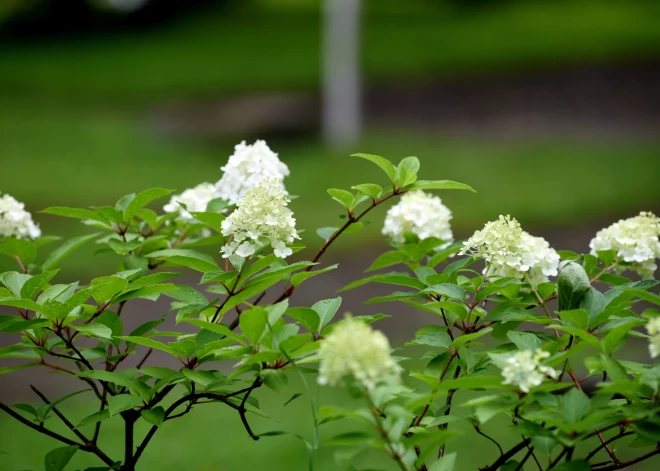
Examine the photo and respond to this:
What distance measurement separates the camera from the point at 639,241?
142cm

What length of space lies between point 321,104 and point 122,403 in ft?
31.6

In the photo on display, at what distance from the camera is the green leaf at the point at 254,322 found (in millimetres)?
1033

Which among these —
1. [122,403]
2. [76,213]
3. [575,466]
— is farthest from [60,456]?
[575,466]

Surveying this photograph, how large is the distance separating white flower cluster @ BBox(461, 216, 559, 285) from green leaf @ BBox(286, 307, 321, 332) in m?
0.32

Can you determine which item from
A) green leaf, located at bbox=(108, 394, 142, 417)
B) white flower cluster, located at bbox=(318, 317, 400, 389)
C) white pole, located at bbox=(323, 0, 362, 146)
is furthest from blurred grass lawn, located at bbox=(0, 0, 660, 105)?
white flower cluster, located at bbox=(318, 317, 400, 389)

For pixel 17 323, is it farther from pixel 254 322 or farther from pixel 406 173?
pixel 406 173

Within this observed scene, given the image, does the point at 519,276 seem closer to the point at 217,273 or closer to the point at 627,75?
the point at 217,273

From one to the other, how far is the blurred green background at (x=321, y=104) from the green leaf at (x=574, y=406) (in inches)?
115

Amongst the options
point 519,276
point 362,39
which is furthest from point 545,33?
point 519,276

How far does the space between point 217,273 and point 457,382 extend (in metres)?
0.43

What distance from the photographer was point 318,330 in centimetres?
117

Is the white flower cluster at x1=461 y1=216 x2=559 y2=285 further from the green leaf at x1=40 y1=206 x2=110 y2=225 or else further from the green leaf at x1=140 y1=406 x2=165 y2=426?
the green leaf at x1=40 y1=206 x2=110 y2=225

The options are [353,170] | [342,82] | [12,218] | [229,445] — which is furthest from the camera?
[342,82]

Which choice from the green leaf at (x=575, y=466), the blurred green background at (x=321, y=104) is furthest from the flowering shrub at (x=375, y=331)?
the blurred green background at (x=321, y=104)
